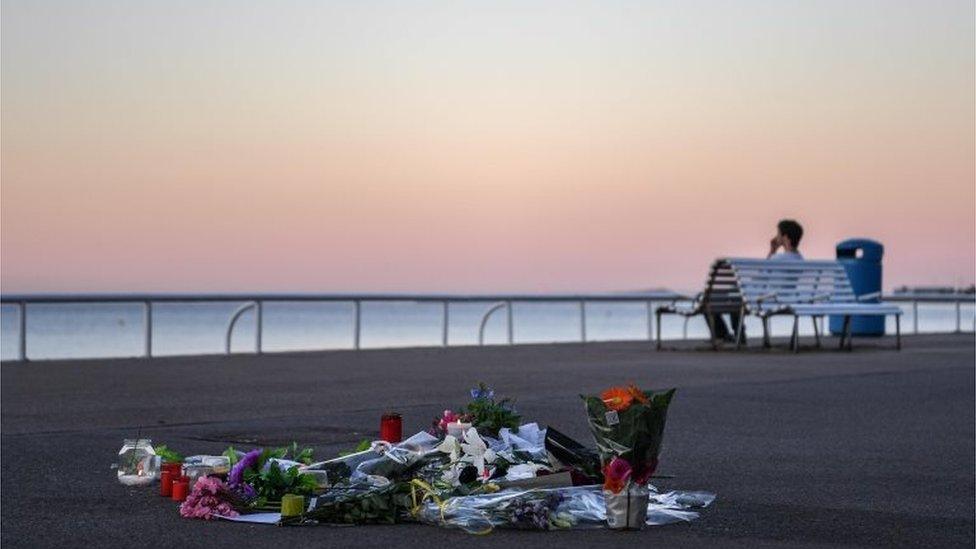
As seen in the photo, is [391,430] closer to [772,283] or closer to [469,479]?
[469,479]

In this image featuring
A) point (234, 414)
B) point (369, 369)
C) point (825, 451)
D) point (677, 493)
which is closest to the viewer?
point (677, 493)

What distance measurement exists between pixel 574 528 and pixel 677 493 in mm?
836

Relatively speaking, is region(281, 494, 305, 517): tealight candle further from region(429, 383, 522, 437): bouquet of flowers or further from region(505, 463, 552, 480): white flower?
region(429, 383, 522, 437): bouquet of flowers

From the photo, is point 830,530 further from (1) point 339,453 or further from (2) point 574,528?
(1) point 339,453

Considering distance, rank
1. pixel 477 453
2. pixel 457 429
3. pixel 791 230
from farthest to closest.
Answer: pixel 791 230 → pixel 457 429 → pixel 477 453

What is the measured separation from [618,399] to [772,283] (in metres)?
15.3

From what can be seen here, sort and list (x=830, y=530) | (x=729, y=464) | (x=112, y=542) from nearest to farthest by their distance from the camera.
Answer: (x=112, y=542)
(x=830, y=530)
(x=729, y=464)

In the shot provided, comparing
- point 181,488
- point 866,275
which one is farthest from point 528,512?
point 866,275

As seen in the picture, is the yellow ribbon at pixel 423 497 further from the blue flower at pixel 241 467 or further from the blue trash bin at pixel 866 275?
the blue trash bin at pixel 866 275

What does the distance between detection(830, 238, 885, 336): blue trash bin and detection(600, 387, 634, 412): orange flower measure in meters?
19.9

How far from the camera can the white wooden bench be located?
20453 millimetres

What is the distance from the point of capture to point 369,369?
16828 mm

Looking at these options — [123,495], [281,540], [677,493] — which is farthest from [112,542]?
[677,493]

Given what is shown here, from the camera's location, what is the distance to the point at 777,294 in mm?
20562
